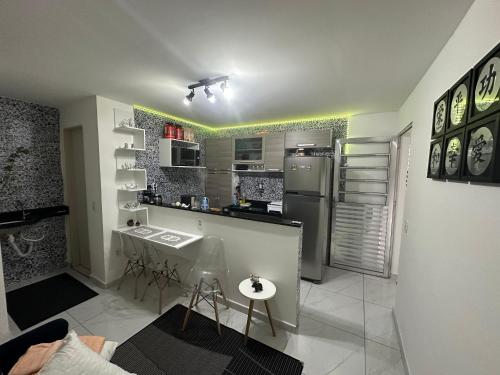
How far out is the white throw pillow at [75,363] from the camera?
92 centimetres

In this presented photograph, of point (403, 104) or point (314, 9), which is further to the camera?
point (403, 104)

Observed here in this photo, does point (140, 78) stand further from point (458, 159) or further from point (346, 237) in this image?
point (346, 237)

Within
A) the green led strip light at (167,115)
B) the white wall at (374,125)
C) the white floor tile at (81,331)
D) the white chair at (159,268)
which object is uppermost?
the green led strip light at (167,115)

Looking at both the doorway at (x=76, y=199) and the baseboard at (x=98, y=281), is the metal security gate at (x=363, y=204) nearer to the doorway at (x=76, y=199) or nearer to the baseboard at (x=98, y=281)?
the baseboard at (x=98, y=281)

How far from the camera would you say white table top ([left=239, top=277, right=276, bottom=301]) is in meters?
1.81

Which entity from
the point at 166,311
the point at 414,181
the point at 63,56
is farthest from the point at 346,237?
the point at 63,56

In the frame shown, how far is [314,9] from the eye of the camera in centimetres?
113

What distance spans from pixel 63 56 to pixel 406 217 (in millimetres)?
3382

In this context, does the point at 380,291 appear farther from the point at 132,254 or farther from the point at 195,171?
the point at 195,171

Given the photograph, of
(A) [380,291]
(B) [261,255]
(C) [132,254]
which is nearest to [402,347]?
(A) [380,291]

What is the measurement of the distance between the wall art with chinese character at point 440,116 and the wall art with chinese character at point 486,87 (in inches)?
12.9

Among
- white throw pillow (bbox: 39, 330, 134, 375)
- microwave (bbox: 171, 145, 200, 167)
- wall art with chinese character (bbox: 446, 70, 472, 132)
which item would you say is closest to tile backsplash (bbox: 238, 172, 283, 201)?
microwave (bbox: 171, 145, 200, 167)

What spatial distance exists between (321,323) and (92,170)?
3.37m

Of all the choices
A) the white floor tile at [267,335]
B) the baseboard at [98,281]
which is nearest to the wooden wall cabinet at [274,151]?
the white floor tile at [267,335]
